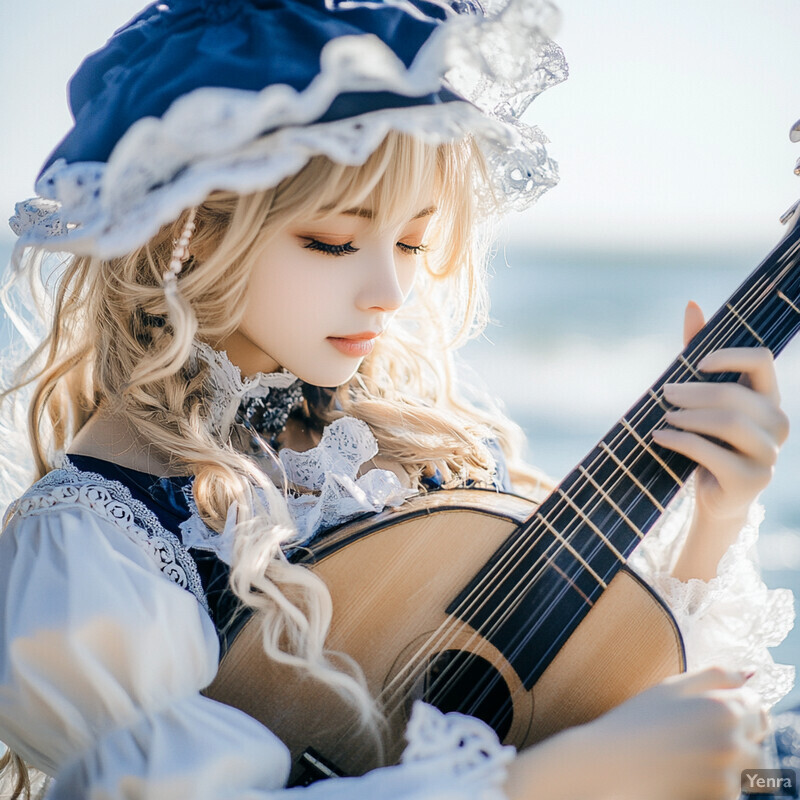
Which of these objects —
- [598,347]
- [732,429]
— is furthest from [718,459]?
[598,347]

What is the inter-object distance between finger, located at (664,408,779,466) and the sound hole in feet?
1.28

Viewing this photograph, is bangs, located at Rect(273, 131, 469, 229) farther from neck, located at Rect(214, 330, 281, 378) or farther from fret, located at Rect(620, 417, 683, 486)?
fret, located at Rect(620, 417, 683, 486)

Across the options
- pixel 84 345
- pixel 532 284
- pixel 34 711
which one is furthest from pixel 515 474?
pixel 532 284

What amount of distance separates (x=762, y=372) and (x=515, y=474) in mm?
526

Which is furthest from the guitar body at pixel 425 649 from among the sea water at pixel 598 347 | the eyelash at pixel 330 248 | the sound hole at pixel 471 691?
the sea water at pixel 598 347

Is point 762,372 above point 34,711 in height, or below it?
above

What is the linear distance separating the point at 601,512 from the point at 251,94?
63 centimetres

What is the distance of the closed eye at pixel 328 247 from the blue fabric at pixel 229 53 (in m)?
0.20

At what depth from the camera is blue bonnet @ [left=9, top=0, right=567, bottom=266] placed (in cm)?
73

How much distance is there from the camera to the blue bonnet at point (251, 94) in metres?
0.73

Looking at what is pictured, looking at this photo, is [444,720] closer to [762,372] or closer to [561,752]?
[561,752]

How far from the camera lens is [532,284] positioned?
5906 mm

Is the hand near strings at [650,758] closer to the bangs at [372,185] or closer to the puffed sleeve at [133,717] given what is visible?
the puffed sleeve at [133,717]

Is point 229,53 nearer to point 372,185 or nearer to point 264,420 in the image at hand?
point 372,185
